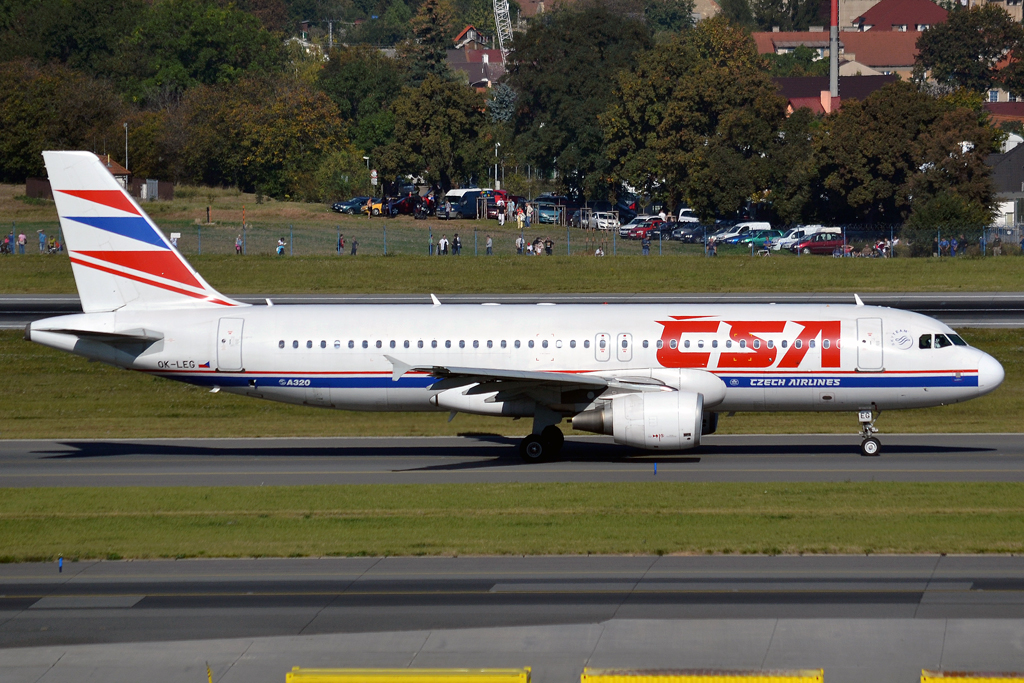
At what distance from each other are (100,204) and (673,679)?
25.6 metres

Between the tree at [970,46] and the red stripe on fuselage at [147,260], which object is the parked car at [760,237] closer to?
the red stripe on fuselage at [147,260]

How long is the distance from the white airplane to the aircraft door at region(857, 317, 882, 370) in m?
0.04

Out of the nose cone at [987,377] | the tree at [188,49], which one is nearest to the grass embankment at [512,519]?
the nose cone at [987,377]

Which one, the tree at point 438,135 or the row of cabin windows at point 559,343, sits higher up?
the tree at point 438,135

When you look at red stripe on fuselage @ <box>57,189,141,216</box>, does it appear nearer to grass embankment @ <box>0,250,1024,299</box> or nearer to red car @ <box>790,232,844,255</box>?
grass embankment @ <box>0,250,1024,299</box>

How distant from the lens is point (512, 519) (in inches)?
948

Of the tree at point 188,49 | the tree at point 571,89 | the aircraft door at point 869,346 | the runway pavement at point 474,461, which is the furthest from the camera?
the tree at point 188,49

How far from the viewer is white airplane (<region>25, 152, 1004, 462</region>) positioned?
3105 cm

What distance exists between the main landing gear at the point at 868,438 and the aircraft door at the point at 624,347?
248 inches

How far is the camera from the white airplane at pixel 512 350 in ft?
102

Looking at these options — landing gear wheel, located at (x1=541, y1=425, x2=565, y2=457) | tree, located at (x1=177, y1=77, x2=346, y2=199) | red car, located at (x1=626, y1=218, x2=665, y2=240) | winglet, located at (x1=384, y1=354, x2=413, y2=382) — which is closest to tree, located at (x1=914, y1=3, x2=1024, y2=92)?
tree, located at (x1=177, y1=77, x2=346, y2=199)

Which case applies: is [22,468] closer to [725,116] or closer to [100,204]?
[100,204]

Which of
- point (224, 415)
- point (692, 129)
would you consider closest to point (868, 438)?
point (224, 415)

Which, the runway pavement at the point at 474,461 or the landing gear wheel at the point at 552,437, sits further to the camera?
the landing gear wheel at the point at 552,437
